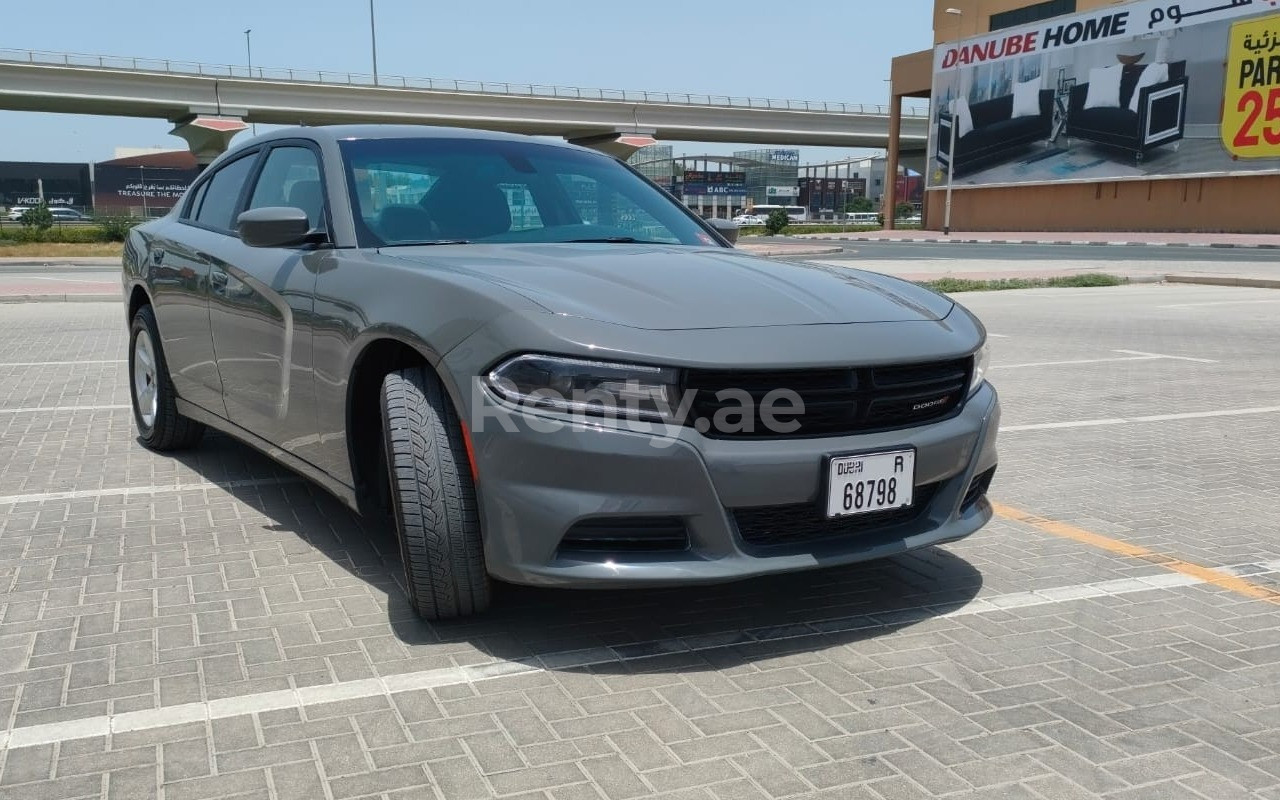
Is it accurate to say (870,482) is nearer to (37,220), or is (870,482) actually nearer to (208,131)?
(37,220)

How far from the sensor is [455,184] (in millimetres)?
4328

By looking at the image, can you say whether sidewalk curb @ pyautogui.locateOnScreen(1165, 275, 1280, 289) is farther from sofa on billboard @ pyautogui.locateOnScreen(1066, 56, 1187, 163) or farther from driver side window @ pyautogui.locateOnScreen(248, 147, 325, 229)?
sofa on billboard @ pyautogui.locateOnScreen(1066, 56, 1187, 163)

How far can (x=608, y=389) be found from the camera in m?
3.00

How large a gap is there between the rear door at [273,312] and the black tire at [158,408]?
1027mm

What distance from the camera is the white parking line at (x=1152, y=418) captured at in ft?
22.7

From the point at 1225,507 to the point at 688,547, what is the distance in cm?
313

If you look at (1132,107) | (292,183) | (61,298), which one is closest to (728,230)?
(292,183)

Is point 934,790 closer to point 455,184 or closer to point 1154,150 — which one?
point 455,184

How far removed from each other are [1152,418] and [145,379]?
6.05m

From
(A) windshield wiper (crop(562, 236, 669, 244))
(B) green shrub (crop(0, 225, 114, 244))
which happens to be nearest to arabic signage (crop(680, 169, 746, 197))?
(B) green shrub (crop(0, 225, 114, 244))

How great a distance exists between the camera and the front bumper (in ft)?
9.76

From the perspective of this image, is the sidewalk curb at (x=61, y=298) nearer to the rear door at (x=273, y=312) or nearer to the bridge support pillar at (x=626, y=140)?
the rear door at (x=273, y=312)

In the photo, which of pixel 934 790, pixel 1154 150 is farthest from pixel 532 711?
pixel 1154 150

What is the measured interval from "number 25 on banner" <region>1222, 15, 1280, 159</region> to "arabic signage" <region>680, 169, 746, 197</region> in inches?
3188
